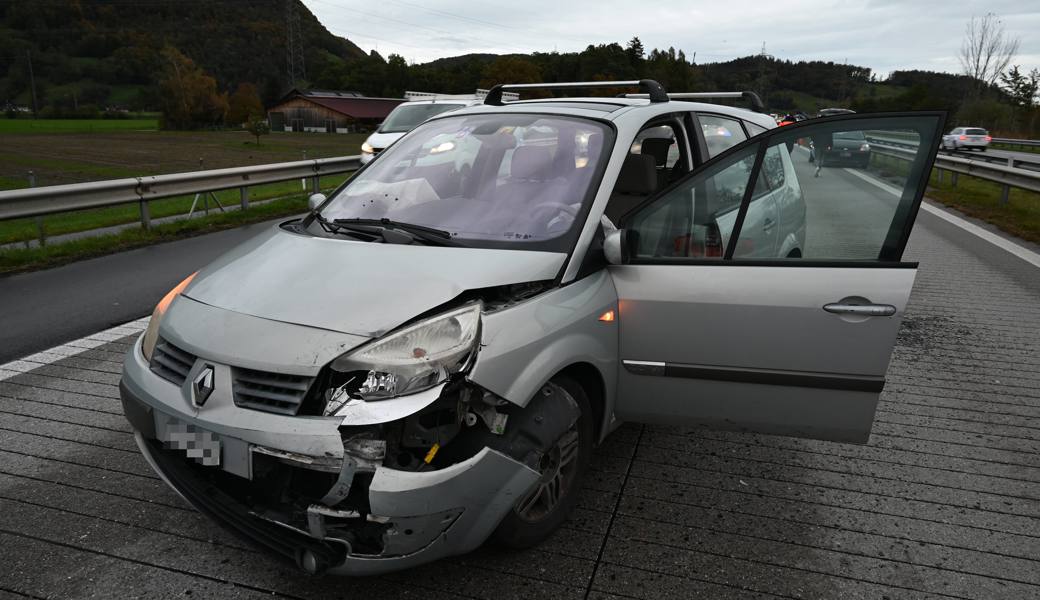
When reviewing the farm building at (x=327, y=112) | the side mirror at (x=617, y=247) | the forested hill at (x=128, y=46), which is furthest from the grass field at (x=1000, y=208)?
the forested hill at (x=128, y=46)

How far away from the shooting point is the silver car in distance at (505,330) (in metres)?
2.37

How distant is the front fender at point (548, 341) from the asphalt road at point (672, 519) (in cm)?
64

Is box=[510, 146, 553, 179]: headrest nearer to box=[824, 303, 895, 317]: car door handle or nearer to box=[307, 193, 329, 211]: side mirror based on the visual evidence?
box=[307, 193, 329, 211]: side mirror

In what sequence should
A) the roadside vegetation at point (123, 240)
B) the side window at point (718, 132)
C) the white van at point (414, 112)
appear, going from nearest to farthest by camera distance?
1. the side window at point (718, 132)
2. the roadside vegetation at point (123, 240)
3. the white van at point (414, 112)

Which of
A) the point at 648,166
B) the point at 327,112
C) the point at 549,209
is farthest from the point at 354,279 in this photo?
the point at 327,112

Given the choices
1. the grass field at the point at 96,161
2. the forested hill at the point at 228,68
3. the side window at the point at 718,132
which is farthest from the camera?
the forested hill at the point at 228,68

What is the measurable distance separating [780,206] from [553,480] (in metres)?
1.67

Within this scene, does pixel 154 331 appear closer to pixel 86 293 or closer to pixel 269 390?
pixel 269 390

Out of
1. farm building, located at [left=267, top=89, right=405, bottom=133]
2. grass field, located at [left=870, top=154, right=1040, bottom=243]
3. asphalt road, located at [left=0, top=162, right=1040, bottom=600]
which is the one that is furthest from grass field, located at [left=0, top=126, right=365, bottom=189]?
farm building, located at [left=267, top=89, right=405, bottom=133]

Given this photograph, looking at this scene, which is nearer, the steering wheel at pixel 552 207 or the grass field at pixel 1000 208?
the steering wheel at pixel 552 207

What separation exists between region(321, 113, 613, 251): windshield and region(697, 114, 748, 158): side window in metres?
1.16

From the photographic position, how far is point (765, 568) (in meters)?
2.81

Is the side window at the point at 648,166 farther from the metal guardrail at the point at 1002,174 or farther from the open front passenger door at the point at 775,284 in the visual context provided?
the metal guardrail at the point at 1002,174

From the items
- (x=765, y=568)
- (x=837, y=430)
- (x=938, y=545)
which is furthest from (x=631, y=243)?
(x=938, y=545)
